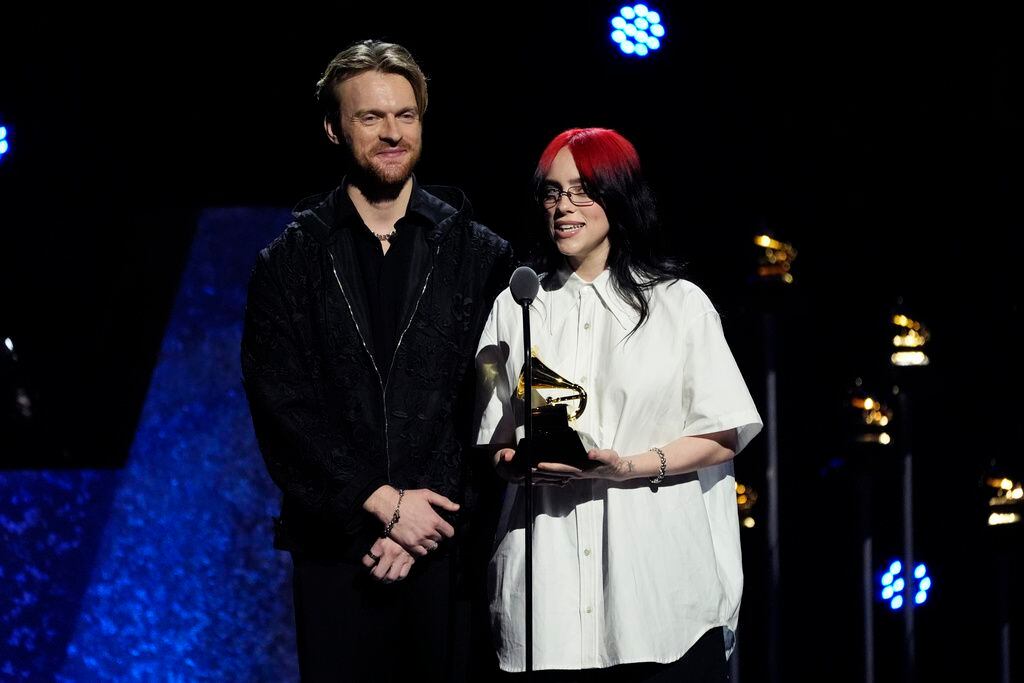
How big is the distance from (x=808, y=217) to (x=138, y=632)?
293cm

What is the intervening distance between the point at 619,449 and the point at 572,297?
1.23 feet

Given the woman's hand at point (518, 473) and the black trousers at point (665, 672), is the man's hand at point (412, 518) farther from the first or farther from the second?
the black trousers at point (665, 672)

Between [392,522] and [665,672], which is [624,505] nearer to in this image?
[665,672]

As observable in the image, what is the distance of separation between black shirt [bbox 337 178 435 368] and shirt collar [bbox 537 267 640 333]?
15.4 inches

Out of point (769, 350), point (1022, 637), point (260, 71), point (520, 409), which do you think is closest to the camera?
point (520, 409)

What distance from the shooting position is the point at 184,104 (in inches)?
153

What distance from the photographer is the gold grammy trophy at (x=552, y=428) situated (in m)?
2.26

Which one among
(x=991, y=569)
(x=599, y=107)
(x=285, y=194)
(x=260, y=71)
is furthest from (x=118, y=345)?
(x=991, y=569)

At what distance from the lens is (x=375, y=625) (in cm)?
270

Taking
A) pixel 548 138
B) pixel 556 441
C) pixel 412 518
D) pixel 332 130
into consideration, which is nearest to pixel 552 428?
pixel 556 441

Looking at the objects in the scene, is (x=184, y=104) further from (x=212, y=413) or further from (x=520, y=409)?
(x=520, y=409)

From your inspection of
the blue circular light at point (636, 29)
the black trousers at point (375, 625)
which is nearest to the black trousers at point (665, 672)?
the black trousers at point (375, 625)

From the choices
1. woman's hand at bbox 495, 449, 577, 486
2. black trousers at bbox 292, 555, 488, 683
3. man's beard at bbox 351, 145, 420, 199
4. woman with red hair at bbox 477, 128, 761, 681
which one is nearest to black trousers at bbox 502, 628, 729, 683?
woman with red hair at bbox 477, 128, 761, 681

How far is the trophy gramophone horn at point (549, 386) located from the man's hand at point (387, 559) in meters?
0.54
